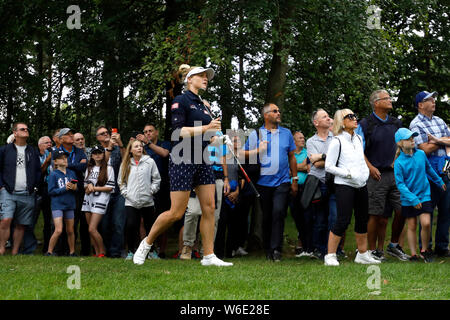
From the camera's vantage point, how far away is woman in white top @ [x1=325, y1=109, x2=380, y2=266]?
7504 mm

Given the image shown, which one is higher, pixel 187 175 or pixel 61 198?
pixel 187 175

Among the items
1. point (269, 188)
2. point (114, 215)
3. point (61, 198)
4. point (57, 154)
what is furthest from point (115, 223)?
point (269, 188)

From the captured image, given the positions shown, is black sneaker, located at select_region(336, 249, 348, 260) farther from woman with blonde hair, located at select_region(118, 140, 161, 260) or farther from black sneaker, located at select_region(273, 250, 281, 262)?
woman with blonde hair, located at select_region(118, 140, 161, 260)

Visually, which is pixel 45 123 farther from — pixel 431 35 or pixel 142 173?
pixel 431 35

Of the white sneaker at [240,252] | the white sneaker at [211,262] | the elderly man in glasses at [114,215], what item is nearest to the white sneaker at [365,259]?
the white sneaker at [211,262]

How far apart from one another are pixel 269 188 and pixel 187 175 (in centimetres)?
207

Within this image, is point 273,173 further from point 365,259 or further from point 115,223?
point 115,223

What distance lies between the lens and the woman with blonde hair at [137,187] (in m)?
9.07

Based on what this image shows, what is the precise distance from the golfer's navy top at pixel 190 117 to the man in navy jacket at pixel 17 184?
4207 mm

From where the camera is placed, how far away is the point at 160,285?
17.8 ft

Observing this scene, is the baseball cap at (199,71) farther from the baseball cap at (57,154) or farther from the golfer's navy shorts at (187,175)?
the baseball cap at (57,154)

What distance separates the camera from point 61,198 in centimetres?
977

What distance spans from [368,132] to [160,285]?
4451 millimetres
